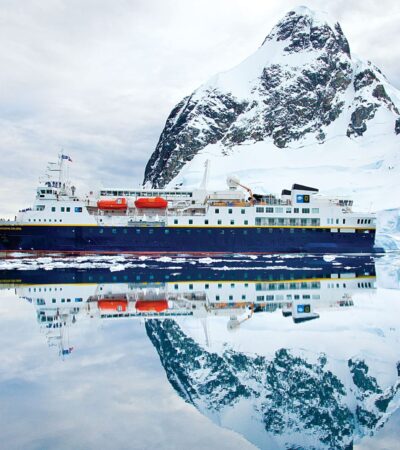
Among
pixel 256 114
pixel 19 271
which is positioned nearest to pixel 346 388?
pixel 19 271

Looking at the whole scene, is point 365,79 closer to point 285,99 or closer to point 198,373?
point 285,99

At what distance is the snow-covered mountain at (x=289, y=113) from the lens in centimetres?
13450

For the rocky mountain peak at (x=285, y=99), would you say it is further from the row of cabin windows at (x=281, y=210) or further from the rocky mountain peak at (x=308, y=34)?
the row of cabin windows at (x=281, y=210)

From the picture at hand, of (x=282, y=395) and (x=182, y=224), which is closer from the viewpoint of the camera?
(x=282, y=395)

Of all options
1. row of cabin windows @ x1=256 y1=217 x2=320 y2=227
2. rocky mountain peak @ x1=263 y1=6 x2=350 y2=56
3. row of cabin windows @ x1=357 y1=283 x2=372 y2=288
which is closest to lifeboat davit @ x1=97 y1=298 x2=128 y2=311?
row of cabin windows @ x1=357 y1=283 x2=372 y2=288

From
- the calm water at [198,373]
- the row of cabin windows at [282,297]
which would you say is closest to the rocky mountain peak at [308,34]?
the row of cabin windows at [282,297]

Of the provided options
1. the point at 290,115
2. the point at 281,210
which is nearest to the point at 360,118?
the point at 290,115

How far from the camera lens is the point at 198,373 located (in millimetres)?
9312

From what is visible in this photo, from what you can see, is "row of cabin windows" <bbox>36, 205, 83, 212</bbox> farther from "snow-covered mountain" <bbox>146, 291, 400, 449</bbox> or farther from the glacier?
the glacier

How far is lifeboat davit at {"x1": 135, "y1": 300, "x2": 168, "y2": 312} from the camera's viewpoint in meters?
16.5

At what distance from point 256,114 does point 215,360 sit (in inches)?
6520

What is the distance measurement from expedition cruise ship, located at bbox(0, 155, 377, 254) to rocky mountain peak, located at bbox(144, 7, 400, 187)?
102521mm

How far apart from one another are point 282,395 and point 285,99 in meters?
170

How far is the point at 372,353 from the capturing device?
35.2ft
